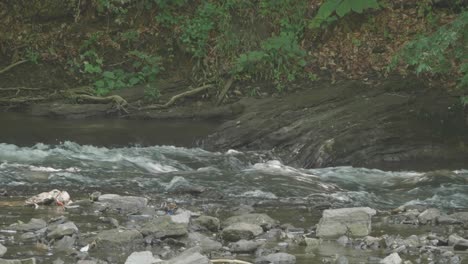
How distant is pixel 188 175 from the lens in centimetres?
880

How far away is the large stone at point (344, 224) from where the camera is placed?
578 centimetres

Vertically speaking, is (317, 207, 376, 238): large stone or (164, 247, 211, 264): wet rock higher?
(164, 247, 211, 264): wet rock

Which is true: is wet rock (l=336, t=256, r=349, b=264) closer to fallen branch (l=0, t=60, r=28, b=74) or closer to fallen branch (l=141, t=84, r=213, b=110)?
fallen branch (l=141, t=84, r=213, b=110)

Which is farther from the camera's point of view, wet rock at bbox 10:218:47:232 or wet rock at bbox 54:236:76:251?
wet rock at bbox 10:218:47:232

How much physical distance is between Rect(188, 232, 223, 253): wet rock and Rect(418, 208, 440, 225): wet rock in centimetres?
208

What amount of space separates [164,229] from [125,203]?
4.69 ft

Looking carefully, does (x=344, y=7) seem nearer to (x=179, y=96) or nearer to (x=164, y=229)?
(x=164, y=229)

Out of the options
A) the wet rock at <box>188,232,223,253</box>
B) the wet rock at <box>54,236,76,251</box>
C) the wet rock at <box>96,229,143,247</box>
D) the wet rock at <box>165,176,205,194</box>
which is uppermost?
the wet rock at <box>96,229,143,247</box>

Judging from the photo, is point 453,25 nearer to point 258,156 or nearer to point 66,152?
point 258,156

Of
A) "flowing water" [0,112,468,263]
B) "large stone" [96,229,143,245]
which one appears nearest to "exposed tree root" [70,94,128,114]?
"flowing water" [0,112,468,263]

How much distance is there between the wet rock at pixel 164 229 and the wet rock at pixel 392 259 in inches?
58.2

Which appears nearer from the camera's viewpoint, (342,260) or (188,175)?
(342,260)

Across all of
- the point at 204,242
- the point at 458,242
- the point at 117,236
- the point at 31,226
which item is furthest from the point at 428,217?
the point at 31,226

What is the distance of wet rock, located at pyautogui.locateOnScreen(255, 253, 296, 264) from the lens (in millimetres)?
4809
